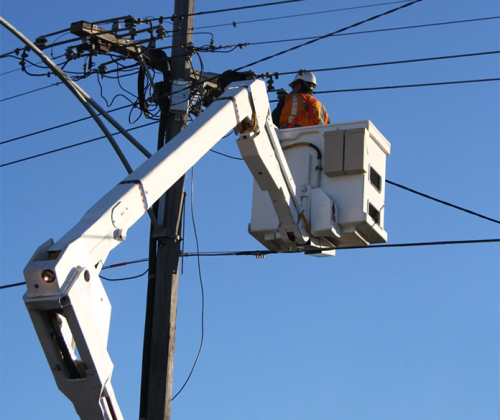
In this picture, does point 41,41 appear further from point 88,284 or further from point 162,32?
point 88,284

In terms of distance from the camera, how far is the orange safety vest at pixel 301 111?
10.8 m

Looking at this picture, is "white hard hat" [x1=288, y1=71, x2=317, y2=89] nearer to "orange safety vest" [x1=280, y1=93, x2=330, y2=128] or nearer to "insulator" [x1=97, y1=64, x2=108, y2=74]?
"orange safety vest" [x1=280, y1=93, x2=330, y2=128]

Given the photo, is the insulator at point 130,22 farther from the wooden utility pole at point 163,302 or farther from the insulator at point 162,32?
the wooden utility pole at point 163,302

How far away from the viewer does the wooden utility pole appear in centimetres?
962

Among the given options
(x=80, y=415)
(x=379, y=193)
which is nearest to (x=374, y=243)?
(x=379, y=193)

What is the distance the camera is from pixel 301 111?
429 inches

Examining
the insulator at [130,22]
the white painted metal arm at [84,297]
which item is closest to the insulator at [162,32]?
the insulator at [130,22]

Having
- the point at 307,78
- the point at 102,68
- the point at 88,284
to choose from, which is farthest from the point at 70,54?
the point at 88,284

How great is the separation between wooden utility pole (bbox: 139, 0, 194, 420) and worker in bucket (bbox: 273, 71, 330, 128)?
1138mm

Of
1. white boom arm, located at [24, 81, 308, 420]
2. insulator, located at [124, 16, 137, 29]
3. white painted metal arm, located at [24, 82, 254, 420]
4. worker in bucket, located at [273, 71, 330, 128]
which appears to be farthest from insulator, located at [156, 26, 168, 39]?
white painted metal arm, located at [24, 82, 254, 420]

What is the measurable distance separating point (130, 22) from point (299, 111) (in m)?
2.37

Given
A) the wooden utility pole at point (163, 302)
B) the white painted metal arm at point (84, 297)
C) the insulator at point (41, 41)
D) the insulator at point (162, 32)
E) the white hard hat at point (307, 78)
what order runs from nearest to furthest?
the white painted metal arm at point (84, 297) → the wooden utility pole at point (163, 302) → the insulator at point (162, 32) → the white hard hat at point (307, 78) → the insulator at point (41, 41)

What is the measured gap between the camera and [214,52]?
11.4 meters

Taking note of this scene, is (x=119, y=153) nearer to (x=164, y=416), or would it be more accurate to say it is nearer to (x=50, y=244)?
(x=164, y=416)
